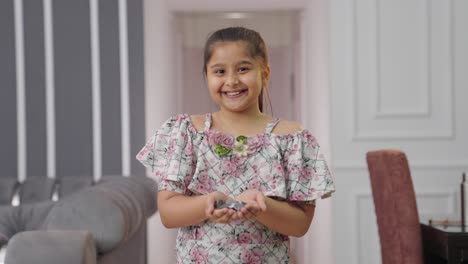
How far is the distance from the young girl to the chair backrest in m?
1.21

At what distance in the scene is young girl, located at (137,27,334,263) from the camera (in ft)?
4.89

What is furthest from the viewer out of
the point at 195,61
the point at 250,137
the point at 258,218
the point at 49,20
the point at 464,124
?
the point at 195,61

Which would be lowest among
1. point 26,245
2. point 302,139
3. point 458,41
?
point 26,245

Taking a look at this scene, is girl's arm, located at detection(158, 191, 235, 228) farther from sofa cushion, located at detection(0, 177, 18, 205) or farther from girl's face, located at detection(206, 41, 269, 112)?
sofa cushion, located at detection(0, 177, 18, 205)

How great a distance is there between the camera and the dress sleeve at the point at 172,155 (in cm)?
151

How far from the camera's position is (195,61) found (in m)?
7.30

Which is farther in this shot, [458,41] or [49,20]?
[49,20]

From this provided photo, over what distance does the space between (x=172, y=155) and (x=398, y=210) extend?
4.60ft

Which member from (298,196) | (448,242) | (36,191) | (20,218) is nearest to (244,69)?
(298,196)

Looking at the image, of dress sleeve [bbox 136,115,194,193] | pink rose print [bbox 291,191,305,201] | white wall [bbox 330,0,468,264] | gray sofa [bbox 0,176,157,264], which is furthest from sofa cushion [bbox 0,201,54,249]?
white wall [bbox 330,0,468,264]

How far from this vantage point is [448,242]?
2557 millimetres

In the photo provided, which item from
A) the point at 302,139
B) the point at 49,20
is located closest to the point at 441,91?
the point at 49,20

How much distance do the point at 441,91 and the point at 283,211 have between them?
9.70 feet

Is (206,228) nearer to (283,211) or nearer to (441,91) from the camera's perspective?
(283,211)
